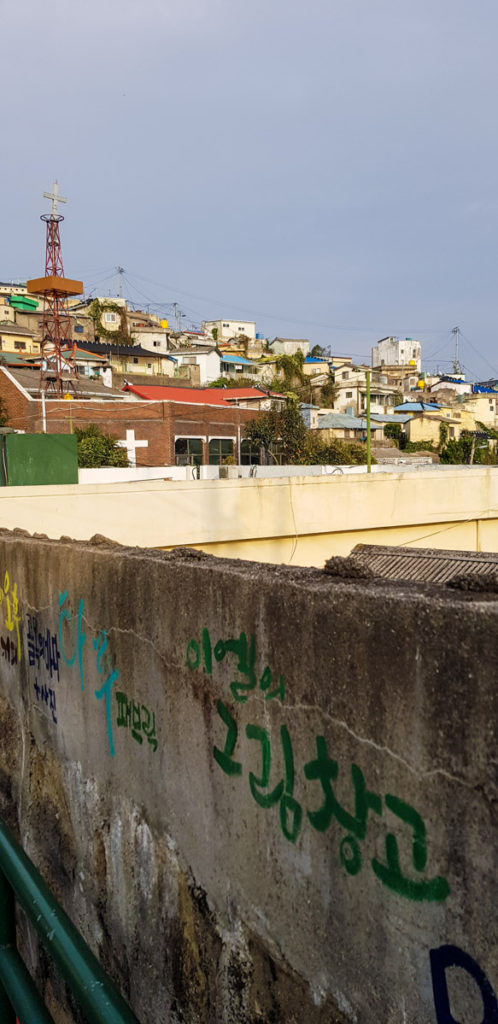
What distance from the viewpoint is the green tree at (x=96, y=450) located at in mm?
26453

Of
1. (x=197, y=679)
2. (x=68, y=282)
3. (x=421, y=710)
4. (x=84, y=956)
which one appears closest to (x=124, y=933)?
(x=197, y=679)

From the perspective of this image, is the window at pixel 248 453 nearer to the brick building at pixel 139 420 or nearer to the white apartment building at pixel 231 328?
the brick building at pixel 139 420

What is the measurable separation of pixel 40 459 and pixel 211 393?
33623mm

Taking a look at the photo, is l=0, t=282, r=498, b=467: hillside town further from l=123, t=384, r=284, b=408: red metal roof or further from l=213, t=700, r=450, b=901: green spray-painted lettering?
l=213, t=700, r=450, b=901: green spray-painted lettering

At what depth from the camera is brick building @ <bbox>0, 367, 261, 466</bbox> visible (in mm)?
30719

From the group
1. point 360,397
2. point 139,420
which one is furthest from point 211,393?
point 360,397

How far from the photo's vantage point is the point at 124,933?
2943 mm

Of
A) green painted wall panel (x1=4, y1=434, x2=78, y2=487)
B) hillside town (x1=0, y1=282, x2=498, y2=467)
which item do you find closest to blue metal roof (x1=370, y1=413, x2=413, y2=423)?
hillside town (x1=0, y1=282, x2=498, y2=467)

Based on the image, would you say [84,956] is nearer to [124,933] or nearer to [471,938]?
[471,938]

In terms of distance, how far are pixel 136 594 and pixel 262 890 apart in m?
1.14

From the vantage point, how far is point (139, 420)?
31.5 m

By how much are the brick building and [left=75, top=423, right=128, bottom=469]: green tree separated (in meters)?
0.86

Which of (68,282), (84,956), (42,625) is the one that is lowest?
(84,956)

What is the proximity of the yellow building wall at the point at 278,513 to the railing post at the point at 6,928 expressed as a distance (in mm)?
6723
